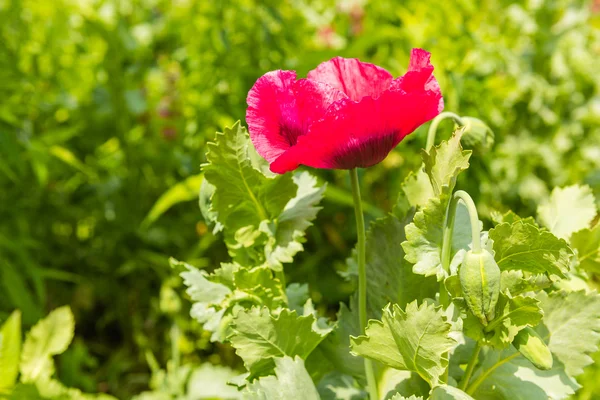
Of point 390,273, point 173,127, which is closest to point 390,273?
point 390,273

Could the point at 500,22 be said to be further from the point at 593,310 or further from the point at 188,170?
the point at 593,310

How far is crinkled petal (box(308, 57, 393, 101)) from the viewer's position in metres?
0.61

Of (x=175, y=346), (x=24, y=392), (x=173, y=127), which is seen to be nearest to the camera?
(x=24, y=392)

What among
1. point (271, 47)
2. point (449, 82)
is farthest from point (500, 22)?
point (271, 47)

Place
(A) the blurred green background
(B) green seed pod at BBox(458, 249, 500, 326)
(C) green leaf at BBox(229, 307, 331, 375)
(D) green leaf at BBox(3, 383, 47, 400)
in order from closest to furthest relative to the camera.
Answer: (B) green seed pod at BBox(458, 249, 500, 326)
(C) green leaf at BBox(229, 307, 331, 375)
(D) green leaf at BBox(3, 383, 47, 400)
(A) the blurred green background

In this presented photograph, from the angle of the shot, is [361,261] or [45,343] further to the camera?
[45,343]

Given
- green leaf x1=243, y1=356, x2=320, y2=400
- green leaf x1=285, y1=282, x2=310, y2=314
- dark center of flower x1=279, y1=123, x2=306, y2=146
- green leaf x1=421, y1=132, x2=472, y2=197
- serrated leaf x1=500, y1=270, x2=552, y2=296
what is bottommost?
green leaf x1=243, y1=356, x2=320, y2=400

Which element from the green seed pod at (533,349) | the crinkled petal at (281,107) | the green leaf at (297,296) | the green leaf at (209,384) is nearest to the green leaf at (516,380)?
the green seed pod at (533,349)

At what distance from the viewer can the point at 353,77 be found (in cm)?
62

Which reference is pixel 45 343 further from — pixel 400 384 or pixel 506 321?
pixel 506 321

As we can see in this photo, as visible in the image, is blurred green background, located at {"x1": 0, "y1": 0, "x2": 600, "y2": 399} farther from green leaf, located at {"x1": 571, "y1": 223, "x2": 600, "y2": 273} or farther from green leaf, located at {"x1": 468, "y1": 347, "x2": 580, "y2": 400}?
green leaf, located at {"x1": 468, "y1": 347, "x2": 580, "y2": 400}

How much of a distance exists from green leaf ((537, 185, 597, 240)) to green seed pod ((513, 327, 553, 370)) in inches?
8.9

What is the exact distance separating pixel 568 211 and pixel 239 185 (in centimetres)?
39

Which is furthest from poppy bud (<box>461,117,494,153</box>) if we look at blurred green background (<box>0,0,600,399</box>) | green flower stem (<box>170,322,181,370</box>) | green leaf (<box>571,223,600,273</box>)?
green flower stem (<box>170,322,181,370</box>)
